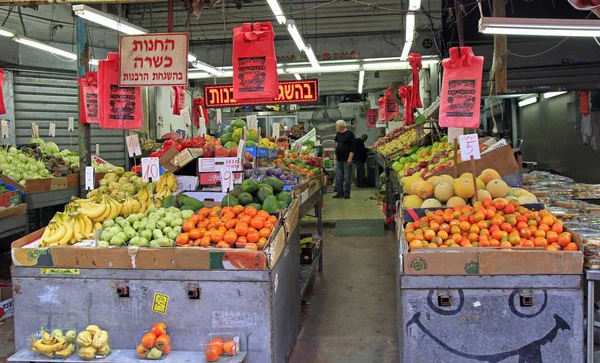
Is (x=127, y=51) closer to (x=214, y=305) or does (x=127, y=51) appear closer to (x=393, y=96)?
(x=214, y=305)

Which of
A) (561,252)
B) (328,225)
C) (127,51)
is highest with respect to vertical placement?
(127,51)

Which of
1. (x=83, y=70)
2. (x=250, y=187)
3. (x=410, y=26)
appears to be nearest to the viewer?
(x=250, y=187)

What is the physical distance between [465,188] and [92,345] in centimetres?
329

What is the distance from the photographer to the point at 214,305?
3.55m

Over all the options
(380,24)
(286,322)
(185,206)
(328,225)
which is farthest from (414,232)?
(380,24)

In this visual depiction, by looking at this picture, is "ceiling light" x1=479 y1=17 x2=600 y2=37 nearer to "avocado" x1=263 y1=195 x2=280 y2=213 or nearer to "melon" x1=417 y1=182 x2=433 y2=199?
"melon" x1=417 y1=182 x2=433 y2=199

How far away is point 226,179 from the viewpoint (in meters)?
4.34

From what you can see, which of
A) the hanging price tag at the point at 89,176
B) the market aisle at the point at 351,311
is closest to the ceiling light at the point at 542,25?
the market aisle at the point at 351,311

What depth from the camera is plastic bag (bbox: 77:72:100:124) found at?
23.4ft

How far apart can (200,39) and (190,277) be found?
10297mm

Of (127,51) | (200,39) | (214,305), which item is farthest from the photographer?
(200,39)

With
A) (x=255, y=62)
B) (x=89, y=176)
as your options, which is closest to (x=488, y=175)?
(x=255, y=62)

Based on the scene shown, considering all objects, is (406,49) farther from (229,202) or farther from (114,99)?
(229,202)

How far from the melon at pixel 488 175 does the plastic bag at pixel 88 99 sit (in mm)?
5209
